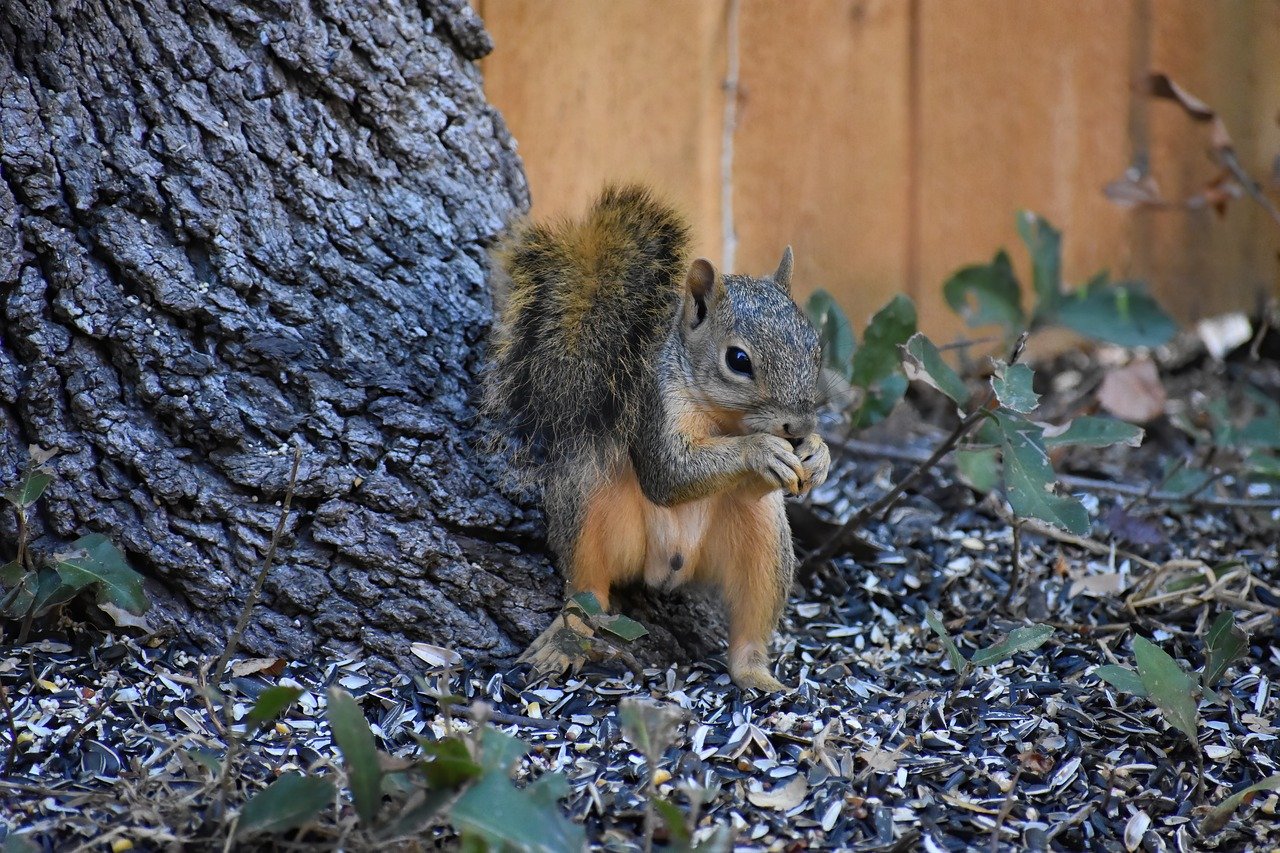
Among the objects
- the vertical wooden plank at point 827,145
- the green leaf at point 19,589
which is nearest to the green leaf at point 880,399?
the vertical wooden plank at point 827,145

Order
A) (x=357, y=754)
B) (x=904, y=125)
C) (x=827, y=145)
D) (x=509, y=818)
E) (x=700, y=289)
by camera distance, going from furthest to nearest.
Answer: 1. (x=904, y=125)
2. (x=827, y=145)
3. (x=700, y=289)
4. (x=357, y=754)
5. (x=509, y=818)

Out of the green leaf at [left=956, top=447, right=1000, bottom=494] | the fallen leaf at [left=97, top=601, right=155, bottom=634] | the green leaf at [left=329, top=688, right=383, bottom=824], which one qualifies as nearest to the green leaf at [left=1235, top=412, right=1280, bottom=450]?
the green leaf at [left=956, top=447, right=1000, bottom=494]

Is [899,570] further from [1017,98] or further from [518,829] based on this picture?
[1017,98]

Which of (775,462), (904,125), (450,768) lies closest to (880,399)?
(775,462)

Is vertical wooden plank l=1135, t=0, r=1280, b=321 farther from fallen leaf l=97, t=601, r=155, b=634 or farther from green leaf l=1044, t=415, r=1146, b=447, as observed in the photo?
fallen leaf l=97, t=601, r=155, b=634

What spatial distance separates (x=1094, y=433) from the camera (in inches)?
92.8

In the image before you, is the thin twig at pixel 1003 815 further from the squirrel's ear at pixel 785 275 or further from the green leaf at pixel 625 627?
the squirrel's ear at pixel 785 275

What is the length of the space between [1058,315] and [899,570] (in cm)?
89

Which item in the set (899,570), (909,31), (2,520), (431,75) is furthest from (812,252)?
(2,520)

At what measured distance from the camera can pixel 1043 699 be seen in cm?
218

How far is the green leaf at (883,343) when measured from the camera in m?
2.61

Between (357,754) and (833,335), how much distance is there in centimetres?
154

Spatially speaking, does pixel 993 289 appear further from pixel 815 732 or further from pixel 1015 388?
pixel 815 732

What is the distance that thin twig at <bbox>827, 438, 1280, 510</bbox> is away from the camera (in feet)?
9.61
